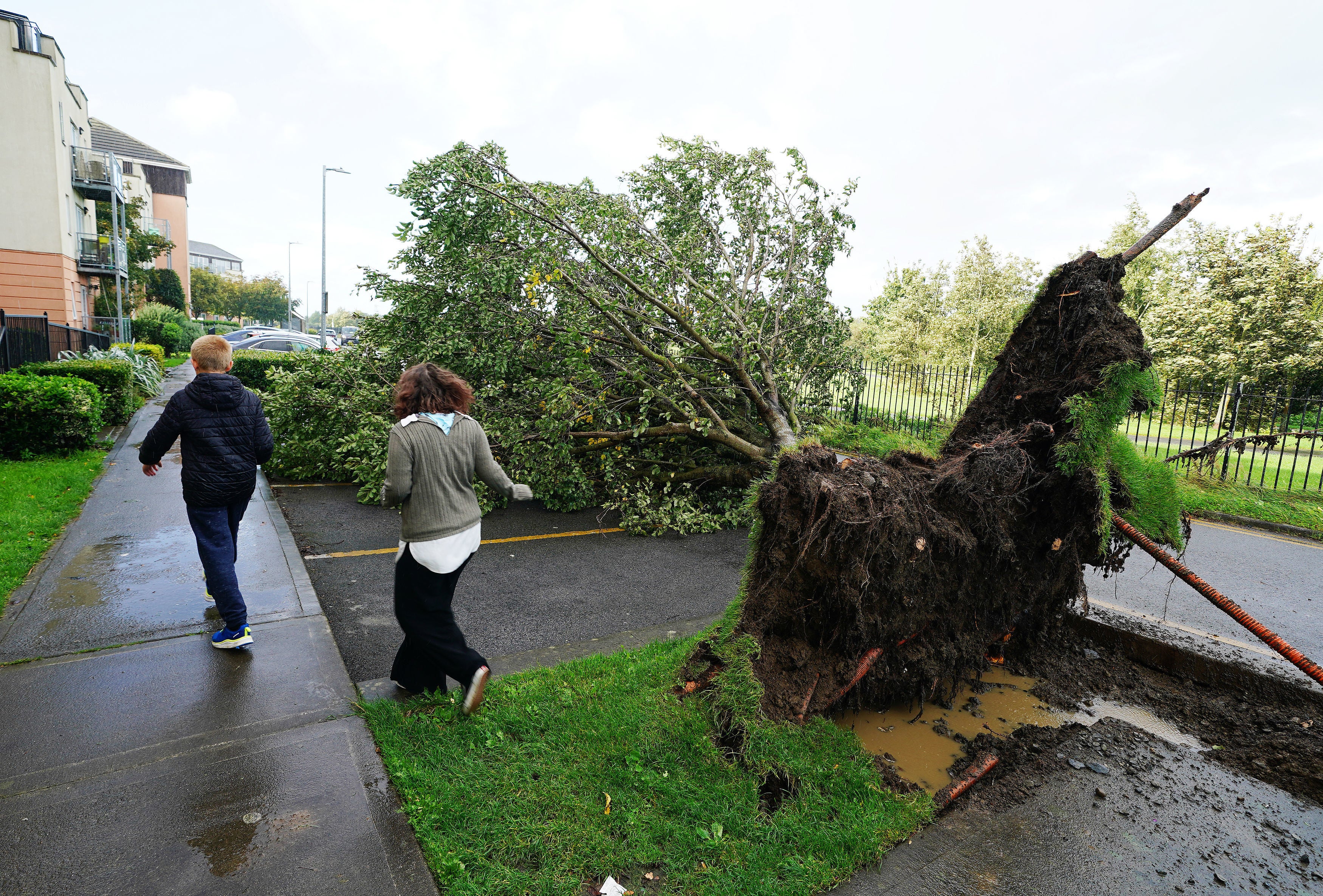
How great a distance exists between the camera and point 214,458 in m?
3.91

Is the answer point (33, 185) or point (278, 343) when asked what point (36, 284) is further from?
point (278, 343)

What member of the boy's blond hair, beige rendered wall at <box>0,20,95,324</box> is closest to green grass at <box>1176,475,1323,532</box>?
the boy's blond hair

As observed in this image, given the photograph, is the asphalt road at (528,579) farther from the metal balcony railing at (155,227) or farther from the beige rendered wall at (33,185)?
the metal balcony railing at (155,227)

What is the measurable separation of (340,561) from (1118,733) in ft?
18.4

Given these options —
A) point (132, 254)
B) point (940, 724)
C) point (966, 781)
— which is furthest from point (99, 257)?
point (966, 781)

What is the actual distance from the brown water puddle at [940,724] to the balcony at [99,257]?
36175 millimetres

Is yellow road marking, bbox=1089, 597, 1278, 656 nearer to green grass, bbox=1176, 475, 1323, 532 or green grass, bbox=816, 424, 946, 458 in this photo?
green grass, bbox=816, 424, 946, 458

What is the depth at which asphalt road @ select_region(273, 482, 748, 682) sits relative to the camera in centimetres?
446

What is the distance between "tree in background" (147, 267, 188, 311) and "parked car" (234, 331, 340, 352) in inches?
1087

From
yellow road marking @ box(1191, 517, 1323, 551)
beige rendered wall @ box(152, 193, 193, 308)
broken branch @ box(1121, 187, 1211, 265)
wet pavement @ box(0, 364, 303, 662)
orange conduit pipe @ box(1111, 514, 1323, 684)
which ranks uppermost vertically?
beige rendered wall @ box(152, 193, 193, 308)

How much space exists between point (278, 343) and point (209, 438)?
85.3 ft

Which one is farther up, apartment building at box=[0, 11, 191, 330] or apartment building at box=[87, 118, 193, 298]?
apartment building at box=[87, 118, 193, 298]

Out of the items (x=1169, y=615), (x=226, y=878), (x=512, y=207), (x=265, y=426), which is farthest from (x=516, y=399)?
(x=1169, y=615)

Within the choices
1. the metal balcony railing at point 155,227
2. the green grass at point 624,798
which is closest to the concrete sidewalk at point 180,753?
the green grass at point 624,798
